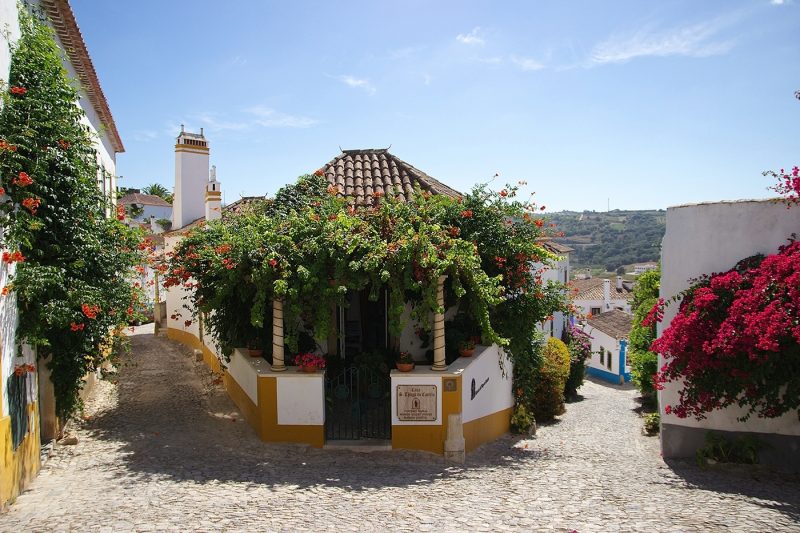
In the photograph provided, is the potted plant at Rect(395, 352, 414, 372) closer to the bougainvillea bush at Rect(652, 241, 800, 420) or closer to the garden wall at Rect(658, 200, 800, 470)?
the bougainvillea bush at Rect(652, 241, 800, 420)

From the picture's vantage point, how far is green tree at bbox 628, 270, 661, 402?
15977 millimetres

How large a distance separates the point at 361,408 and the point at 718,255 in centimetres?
663

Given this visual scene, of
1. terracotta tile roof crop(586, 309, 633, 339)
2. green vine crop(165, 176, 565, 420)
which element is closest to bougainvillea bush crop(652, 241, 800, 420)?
green vine crop(165, 176, 565, 420)

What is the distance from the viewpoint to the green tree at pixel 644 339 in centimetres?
1598

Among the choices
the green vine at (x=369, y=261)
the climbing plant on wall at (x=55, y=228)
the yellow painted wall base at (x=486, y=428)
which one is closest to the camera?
the climbing plant on wall at (x=55, y=228)

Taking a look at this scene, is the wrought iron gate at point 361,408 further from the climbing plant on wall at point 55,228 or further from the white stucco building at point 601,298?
the white stucco building at point 601,298

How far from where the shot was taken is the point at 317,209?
11023mm

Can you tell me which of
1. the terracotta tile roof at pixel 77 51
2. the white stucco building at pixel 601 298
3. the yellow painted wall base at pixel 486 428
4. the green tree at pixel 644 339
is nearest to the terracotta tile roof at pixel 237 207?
the terracotta tile roof at pixel 77 51

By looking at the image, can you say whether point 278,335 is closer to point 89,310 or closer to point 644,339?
point 89,310

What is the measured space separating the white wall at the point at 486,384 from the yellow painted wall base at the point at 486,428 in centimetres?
10

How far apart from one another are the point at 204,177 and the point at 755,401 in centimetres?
1851

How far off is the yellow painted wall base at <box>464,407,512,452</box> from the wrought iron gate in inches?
55.8

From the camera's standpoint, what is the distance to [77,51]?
11.1m

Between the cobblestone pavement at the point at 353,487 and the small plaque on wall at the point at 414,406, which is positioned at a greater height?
the small plaque on wall at the point at 414,406
